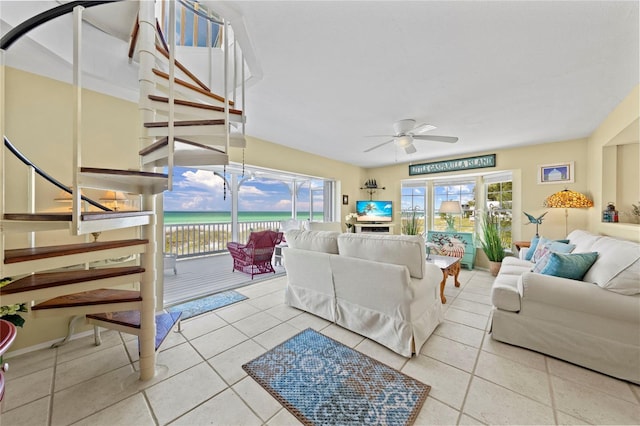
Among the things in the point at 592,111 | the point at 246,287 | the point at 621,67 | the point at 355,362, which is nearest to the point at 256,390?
the point at 355,362

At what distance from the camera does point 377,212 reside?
5.89 m

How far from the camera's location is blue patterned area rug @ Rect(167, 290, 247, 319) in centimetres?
262

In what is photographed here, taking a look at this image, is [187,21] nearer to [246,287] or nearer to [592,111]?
[246,287]

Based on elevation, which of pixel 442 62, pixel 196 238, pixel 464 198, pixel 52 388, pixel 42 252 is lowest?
pixel 52 388

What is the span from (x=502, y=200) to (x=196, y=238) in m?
6.98

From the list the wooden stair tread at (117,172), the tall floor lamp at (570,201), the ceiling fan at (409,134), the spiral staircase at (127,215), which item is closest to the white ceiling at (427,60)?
the ceiling fan at (409,134)

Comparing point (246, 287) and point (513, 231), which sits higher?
point (513, 231)

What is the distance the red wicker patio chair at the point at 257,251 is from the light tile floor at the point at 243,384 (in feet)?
5.46

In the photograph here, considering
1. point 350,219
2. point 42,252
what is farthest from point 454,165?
point 42,252

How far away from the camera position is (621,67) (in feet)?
6.12

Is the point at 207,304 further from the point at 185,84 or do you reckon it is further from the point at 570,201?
the point at 570,201

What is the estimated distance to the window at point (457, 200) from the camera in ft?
16.4

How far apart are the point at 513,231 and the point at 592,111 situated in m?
2.33

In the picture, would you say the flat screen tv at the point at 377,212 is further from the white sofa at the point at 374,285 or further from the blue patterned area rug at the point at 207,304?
the blue patterned area rug at the point at 207,304
